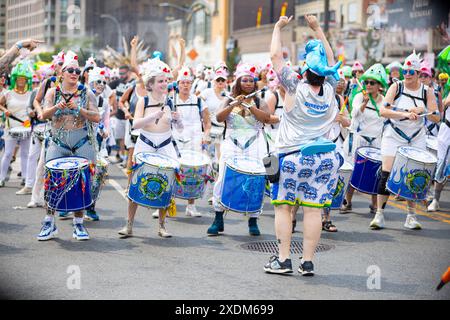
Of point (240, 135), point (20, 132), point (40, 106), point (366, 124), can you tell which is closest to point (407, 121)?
point (366, 124)

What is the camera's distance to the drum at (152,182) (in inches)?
387

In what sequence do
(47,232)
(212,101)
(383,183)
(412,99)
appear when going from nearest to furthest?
1. (47,232)
2. (383,183)
3. (412,99)
4. (212,101)

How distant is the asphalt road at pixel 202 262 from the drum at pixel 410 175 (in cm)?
54

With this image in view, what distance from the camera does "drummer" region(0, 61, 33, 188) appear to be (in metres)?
15.2

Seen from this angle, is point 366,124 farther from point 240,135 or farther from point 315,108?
point 315,108

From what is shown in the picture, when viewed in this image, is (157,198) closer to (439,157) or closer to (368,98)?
(368,98)

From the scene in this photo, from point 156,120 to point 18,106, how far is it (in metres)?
5.73

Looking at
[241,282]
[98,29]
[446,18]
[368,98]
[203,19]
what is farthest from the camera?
[98,29]

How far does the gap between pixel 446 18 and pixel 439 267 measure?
95.9ft

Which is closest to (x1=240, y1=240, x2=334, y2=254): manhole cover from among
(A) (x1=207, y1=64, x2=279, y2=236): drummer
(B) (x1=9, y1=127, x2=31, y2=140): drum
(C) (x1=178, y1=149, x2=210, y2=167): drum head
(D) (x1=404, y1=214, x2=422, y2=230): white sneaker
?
(A) (x1=207, y1=64, x2=279, y2=236): drummer

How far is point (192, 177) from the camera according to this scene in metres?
11.7

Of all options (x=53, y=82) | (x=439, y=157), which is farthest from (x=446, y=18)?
(x=53, y=82)

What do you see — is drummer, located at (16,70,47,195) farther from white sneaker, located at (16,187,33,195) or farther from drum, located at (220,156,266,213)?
drum, located at (220,156,266,213)
